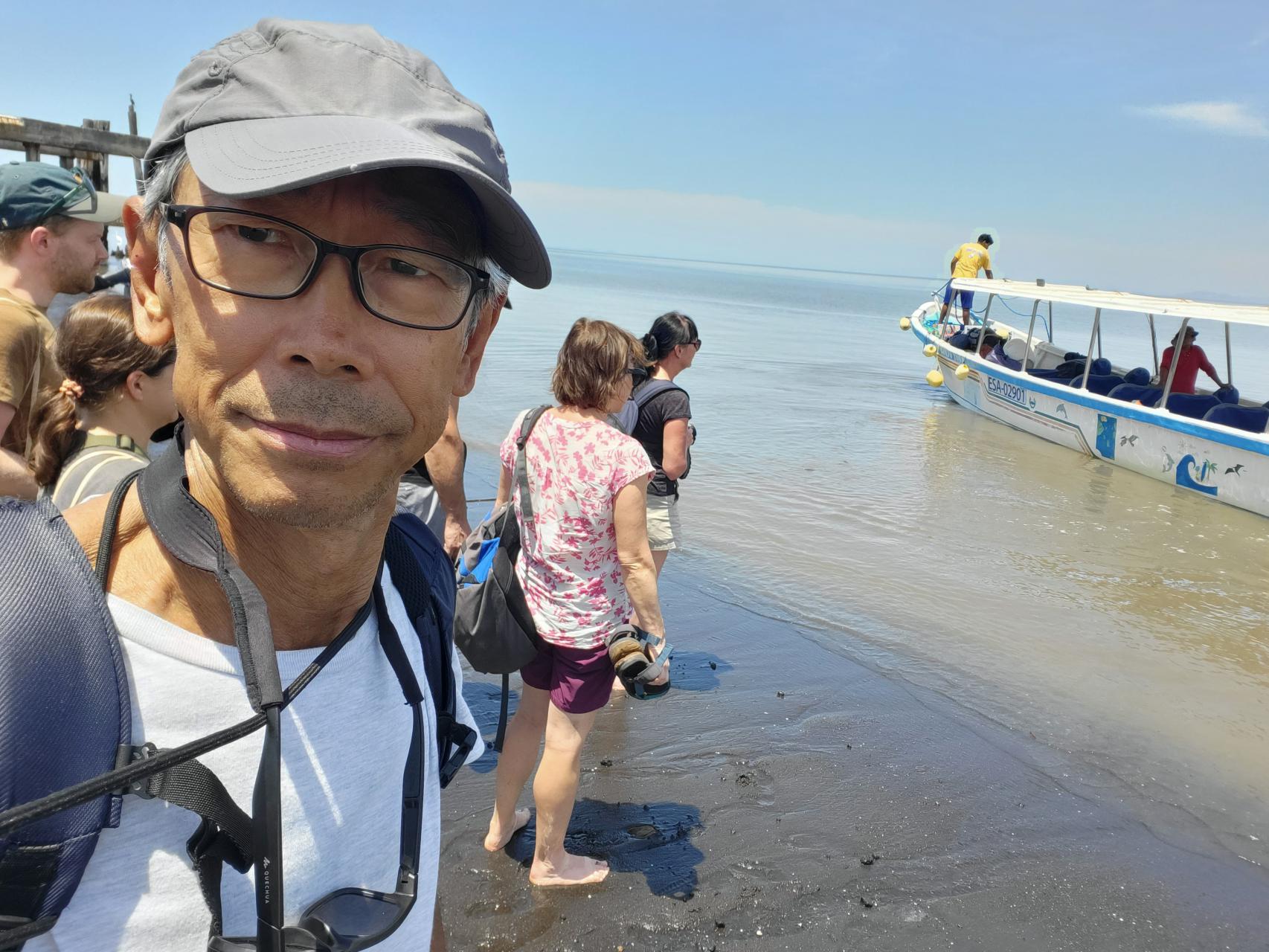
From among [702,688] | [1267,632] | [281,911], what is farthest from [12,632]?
[1267,632]

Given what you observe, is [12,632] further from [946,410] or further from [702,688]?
[946,410]

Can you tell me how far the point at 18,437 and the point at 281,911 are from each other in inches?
108

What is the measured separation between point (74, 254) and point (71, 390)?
1.51 metres

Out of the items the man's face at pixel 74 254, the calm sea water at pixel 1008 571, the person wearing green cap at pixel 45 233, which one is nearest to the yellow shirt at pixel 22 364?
the person wearing green cap at pixel 45 233

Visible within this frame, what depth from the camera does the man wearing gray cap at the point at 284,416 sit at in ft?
3.40

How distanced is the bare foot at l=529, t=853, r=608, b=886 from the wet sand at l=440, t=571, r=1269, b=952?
0.04m

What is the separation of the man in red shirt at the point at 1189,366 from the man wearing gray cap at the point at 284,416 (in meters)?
14.9

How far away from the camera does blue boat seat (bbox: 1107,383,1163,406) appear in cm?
1399

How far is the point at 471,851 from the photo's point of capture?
385 cm

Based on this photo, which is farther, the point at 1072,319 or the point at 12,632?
the point at 1072,319

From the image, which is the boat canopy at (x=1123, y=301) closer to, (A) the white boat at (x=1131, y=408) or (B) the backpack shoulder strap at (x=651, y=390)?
(A) the white boat at (x=1131, y=408)

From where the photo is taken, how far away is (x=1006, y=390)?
17438mm

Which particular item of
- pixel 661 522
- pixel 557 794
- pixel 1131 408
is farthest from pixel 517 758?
pixel 1131 408

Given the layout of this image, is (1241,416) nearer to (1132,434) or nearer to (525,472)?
(1132,434)
